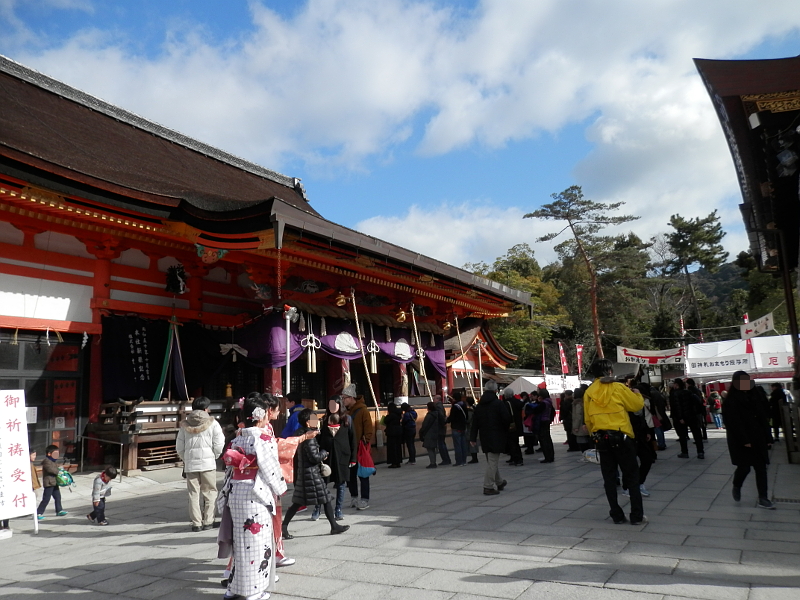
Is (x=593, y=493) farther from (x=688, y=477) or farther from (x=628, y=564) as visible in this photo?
(x=628, y=564)

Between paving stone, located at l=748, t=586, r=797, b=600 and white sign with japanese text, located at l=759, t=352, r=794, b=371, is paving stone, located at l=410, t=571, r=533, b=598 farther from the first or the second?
white sign with japanese text, located at l=759, t=352, r=794, b=371

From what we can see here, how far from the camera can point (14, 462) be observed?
612 cm

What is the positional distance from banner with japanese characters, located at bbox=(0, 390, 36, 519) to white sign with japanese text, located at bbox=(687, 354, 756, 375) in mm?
16050

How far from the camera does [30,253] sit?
29.7 feet

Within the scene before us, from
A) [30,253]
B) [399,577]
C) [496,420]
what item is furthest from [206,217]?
[399,577]

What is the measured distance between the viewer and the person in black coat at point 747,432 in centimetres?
555

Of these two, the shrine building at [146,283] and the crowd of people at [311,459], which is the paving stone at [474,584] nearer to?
the crowd of people at [311,459]

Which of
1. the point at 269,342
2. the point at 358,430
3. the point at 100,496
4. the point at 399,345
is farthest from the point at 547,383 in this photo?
the point at 100,496

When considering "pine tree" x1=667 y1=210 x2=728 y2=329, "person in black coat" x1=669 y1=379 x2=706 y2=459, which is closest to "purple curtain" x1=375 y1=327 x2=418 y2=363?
"person in black coat" x1=669 y1=379 x2=706 y2=459

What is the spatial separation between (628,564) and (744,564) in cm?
77

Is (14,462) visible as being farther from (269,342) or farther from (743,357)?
(743,357)

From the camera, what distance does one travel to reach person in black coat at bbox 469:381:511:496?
279 inches

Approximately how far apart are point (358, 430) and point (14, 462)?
3.82 metres

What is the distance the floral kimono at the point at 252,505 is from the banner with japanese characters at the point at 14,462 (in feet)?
11.5
